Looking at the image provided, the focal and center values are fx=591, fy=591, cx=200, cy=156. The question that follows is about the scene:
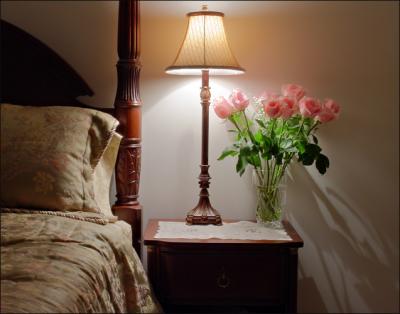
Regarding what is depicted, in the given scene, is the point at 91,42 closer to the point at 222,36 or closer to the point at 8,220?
the point at 222,36

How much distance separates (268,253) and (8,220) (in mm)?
851

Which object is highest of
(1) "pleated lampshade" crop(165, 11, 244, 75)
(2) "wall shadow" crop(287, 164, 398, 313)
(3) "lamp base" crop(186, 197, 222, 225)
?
(1) "pleated lampshade" crop(165, 11, 244, 75)

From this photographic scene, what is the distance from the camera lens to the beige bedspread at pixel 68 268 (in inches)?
44.6

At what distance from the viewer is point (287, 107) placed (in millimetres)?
2016

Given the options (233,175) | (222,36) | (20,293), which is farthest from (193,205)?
(20,293)

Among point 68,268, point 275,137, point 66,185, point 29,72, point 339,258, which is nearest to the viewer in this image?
point 68,268

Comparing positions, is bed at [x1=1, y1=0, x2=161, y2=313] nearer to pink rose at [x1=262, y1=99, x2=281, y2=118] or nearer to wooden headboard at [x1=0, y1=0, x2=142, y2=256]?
wooden headboard at [x1=0, y1=0, x2=142, y2=256]

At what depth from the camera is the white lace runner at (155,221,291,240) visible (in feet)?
6.63

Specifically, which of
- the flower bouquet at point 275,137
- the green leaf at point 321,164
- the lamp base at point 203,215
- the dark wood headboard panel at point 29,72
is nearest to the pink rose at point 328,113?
the flower bouquet at point 275,137

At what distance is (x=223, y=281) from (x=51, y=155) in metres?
0.72

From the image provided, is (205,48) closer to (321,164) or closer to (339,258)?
(321,164)

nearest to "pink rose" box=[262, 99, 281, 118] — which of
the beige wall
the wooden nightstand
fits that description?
the beige wall

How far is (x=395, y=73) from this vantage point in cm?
231

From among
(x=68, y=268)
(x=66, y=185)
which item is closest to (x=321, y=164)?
(x=66, y=185)
